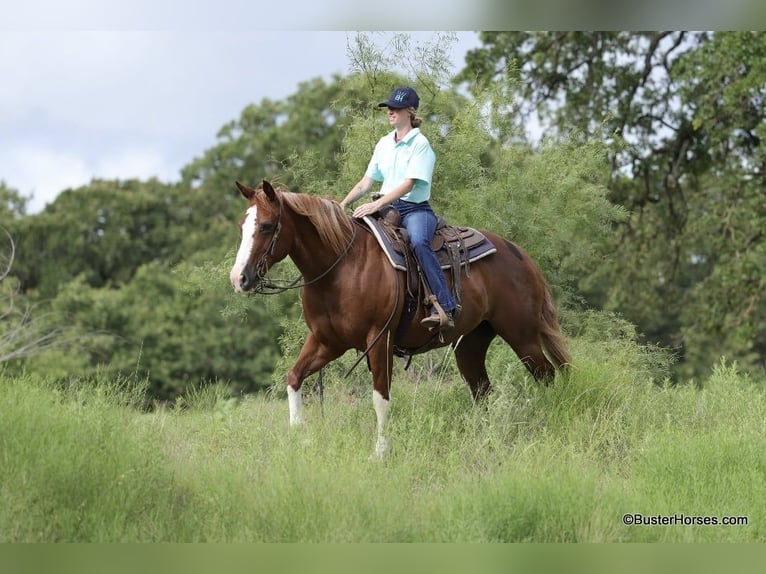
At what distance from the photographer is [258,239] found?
603cm

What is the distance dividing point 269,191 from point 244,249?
1.49 feet

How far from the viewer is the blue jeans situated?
6668mm

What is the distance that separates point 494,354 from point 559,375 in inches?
67.2

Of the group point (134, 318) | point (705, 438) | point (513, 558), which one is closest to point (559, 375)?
point (705, 438)

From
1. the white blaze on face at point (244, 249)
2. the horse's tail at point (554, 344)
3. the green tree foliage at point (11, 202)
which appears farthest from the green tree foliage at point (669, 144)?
the green tree foliage at point (11, 202)

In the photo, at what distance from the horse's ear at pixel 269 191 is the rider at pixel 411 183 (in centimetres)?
76

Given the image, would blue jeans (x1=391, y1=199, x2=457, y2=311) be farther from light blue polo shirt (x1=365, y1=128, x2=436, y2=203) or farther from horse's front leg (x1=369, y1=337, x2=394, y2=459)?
horse's front leg (x1=369, y1=337, x2=394, y2=459)

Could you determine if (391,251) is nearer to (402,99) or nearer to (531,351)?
(402,99)

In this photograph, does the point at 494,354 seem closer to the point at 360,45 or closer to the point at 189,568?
the point at 360,45

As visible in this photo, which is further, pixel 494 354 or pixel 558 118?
pixel 558 118

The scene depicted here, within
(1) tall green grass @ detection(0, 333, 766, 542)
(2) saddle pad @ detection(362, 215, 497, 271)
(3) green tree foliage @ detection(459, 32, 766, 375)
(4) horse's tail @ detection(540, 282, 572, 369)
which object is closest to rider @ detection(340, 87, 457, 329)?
(2) saddle pad @ detection(362, 215, 497, 271)

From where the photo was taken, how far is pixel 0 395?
20.0 feet

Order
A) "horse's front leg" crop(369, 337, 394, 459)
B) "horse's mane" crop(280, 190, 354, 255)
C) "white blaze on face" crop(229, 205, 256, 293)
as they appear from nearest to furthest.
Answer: "white blaze on face" crop(229, 205, 256, 293), "horse's mane" crop(280, 190, 354, 255), "horse's front leg" crop(369, 337, 394, 459)

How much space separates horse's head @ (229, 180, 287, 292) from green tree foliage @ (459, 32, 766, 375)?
7.13 metres
